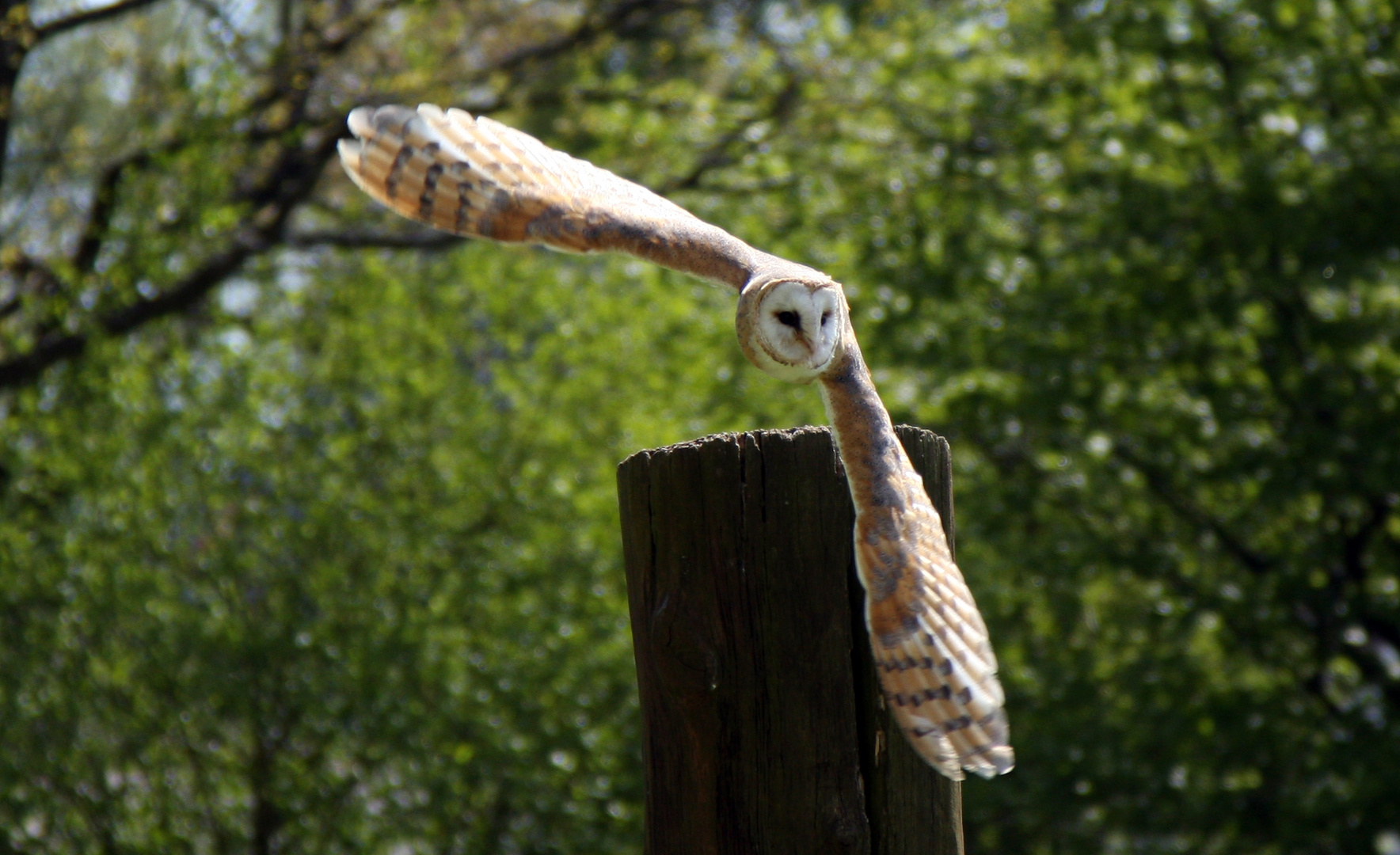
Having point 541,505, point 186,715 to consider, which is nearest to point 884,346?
point 541,505

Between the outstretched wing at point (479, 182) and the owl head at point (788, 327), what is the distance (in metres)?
0.55

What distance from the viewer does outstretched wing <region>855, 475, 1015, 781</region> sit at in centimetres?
172

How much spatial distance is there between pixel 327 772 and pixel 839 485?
3.79m

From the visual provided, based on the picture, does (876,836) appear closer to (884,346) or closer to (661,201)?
(661,201)

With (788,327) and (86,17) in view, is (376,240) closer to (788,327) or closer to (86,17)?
(86,17)

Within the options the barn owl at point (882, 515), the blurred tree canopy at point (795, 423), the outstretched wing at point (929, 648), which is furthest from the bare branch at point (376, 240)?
the outstretched wing at point (929, 648)

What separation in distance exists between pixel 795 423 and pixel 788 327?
3.15 metres

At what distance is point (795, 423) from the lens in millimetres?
4977

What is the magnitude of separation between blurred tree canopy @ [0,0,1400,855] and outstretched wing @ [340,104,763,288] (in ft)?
8.25

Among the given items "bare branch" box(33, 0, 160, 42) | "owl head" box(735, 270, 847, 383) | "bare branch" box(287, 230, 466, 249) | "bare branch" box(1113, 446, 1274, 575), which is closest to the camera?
"owl head" box(735, 270, 847, 383)

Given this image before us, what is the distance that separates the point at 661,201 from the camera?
8.33 feet

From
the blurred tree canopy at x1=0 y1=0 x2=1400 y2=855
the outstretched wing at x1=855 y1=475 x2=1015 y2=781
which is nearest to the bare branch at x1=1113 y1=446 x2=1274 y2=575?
the blurred tree canopy at x1=0 y1=0 x2=1400 y2=855

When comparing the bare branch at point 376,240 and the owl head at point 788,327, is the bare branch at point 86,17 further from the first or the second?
the owl head at point 788,327

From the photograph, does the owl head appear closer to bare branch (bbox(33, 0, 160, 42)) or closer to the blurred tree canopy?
the blurred tree canopy
